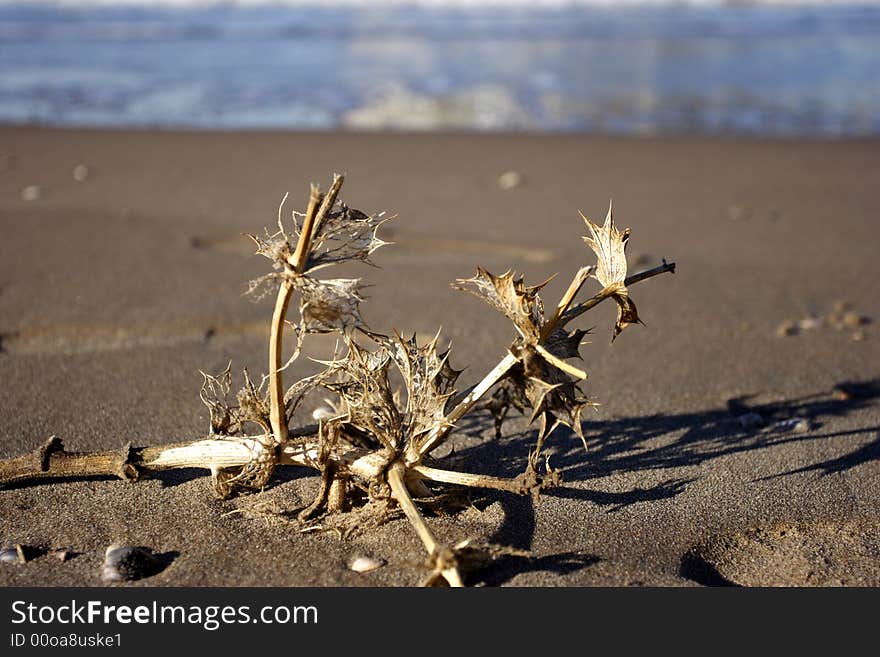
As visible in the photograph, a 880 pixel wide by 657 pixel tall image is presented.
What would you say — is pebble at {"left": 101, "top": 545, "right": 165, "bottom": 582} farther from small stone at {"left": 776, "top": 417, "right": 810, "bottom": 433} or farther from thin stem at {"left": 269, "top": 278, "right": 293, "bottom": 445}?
small stone at {"left": 776, "top": 417, "right": 810, "bottom": 433}

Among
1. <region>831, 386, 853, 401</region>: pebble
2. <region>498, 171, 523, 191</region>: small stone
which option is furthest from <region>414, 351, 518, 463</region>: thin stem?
<region>498, 171, 523, 191</region>: small stone

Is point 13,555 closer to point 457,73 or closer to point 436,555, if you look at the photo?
point 436,555

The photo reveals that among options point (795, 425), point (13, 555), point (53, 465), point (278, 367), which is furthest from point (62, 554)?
point (795, 425)

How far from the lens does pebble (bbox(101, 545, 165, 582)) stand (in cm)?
195

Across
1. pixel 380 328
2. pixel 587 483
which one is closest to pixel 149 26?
pixel 380 328

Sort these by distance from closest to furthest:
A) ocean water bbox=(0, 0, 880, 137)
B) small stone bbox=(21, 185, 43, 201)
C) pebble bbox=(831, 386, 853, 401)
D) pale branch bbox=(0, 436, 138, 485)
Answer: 1. pale branch bbox=(0, 436, 138, 485)
2. pebble bbox=(831, 386, 853, 401)
3. small stone bbox=(21, 185, 43, 201)
4. ocean water bbox=(0, 0, 880, 137)

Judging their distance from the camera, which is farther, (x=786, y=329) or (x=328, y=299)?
(x=786, y=329)

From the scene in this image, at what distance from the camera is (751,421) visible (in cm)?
277

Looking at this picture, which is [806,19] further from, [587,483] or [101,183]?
[587,483]

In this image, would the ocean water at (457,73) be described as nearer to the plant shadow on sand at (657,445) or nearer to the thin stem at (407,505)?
the plant shadow on sand at (657,445)

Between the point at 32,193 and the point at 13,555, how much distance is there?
3.91m

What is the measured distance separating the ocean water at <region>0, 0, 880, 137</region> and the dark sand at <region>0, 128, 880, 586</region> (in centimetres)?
208

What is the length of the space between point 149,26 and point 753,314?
21.2 m
